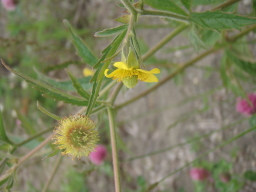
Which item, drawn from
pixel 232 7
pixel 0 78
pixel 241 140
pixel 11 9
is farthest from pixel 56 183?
pixel 232 7

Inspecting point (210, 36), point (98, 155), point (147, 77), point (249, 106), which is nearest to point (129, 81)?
point (147, 77)

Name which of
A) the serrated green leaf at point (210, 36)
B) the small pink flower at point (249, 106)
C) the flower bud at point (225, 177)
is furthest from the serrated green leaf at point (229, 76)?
the flower bud at point (225, 177)

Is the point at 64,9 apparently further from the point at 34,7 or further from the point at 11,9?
the point at 11,9

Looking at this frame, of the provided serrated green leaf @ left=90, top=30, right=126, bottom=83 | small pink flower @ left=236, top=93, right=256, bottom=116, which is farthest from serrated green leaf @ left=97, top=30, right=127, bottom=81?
small pink flower @ left=236, top=93, right=256, bottom=116

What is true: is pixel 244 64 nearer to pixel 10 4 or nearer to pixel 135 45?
pixel 135 45

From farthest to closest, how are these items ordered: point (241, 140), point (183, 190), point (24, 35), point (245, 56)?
point (24, 35), point (183, 190), point (241, 140), point (245, 56)

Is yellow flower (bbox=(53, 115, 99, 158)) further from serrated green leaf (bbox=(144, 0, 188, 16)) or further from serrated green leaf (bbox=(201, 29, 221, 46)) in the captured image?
serrated green leaf (bbox=(201, 29, 221, 46))
